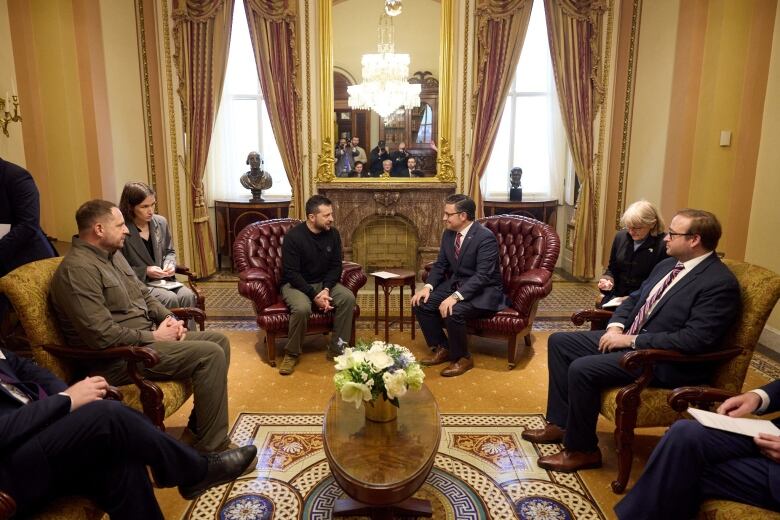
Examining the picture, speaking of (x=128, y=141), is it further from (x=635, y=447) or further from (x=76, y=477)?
(x=635, y=447)

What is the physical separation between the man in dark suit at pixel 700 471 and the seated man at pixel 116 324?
199cm

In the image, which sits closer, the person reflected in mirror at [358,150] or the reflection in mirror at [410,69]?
the reflection in mirror at [410,69]

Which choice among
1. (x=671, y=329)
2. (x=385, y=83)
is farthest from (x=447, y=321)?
(x=385, y=83)

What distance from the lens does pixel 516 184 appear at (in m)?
7.14

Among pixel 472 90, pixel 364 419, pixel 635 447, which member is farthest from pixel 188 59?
pixel 635 447

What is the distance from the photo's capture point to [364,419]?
248 cm

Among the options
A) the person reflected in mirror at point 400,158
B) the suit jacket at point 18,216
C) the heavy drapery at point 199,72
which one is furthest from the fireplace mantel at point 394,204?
the suit jacket at point 18,216

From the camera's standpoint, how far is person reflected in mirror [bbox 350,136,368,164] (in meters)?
6.77

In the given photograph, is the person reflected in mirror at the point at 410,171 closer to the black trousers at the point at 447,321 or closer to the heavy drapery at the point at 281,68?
the heavy drapery at the point at 281,68

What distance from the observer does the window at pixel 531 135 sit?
7.17m

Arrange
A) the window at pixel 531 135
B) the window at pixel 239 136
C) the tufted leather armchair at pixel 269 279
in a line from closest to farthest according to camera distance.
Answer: the tufted leather armchair at pixel 269 279 → the window at pixel 531 135 → the window at pixel 239 136

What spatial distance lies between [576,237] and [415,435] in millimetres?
5192

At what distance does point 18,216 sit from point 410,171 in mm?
4314

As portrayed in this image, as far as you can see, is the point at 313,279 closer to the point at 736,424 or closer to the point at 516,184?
the point at 736,424
